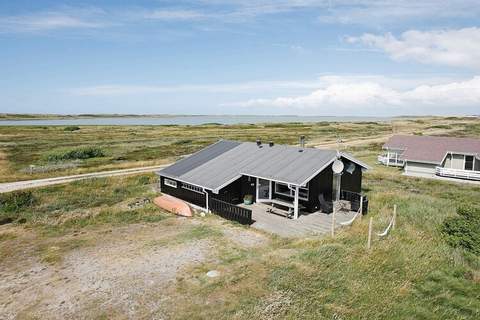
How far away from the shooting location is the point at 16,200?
84.4 ft

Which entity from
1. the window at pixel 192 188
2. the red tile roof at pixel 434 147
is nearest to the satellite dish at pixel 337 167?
the window at pixel 192 188

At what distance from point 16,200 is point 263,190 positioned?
1933cm

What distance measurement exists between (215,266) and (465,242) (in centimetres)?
1209

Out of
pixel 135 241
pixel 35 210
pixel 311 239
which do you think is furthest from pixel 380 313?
pixel 35 210

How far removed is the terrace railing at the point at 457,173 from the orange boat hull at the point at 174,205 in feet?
101

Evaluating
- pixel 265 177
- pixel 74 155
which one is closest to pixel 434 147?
pixel 265 177

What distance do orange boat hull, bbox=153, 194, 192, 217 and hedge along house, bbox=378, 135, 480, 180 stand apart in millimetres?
29484

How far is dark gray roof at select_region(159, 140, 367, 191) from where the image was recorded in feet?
67.8

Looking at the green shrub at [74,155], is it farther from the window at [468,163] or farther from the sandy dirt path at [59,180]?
the window at [468,163]

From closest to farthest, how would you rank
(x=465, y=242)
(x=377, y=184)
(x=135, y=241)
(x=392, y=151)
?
(x=465, y=242), (x=135, y=241), (x=377, y=184), (x=392, y=151)

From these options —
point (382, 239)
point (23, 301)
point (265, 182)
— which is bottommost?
point (23, 301)

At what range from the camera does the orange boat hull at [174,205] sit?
75.0 ft

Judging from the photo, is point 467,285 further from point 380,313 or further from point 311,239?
point 311,239

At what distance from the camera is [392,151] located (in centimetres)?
4766
